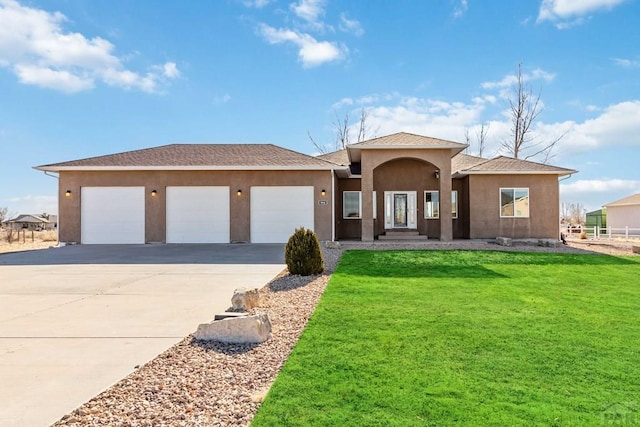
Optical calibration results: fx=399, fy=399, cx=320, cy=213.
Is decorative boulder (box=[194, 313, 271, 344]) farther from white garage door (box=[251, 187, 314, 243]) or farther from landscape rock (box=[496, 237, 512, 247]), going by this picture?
landscape rock (box=[496, 237, 512, 247])

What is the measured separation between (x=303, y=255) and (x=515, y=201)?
13.4m

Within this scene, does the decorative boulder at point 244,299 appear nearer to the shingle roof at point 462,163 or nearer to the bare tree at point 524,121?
the shingle roof at point 462,163

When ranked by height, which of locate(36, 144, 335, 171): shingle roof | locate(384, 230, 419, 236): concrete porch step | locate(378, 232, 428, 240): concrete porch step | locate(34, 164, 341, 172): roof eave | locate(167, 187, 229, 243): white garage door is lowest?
locate(378, 232, 428, 240): concrete porch step

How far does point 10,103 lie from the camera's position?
1638cm

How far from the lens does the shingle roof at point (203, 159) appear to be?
1653cm

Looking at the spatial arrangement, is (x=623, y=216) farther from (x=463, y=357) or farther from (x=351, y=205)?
(x=463, y=357)

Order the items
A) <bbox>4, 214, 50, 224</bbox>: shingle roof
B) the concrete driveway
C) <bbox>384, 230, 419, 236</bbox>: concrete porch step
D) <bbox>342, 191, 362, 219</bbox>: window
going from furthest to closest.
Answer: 1. <bbox>4, 214, 50, 224</bbox>: shingle roof
2. <bbox>342, 191, 362, 219</bbox>: window
3. <bbox>384, 230, 419, 236</bbox>: concrete porch step
4. the concrete driveway

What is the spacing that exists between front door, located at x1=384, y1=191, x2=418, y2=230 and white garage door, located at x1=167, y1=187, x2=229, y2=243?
777 centimetres

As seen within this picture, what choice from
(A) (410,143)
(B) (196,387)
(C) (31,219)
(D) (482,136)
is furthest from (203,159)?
(C) (31,219)

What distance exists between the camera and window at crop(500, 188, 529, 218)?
60.0ft

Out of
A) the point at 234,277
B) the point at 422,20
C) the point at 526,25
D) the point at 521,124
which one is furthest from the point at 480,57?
the point at 234,277

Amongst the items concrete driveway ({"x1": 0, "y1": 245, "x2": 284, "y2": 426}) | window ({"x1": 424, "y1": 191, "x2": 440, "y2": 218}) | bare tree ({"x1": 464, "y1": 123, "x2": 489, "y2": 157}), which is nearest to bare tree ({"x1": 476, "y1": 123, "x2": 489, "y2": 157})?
bare tree ({"x1": 464, "y1": 123, "x2": 489, "y2": 157})

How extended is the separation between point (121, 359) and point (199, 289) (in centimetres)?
354

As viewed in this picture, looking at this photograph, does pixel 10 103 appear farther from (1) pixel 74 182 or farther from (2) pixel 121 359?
(2) pixel 121 359
